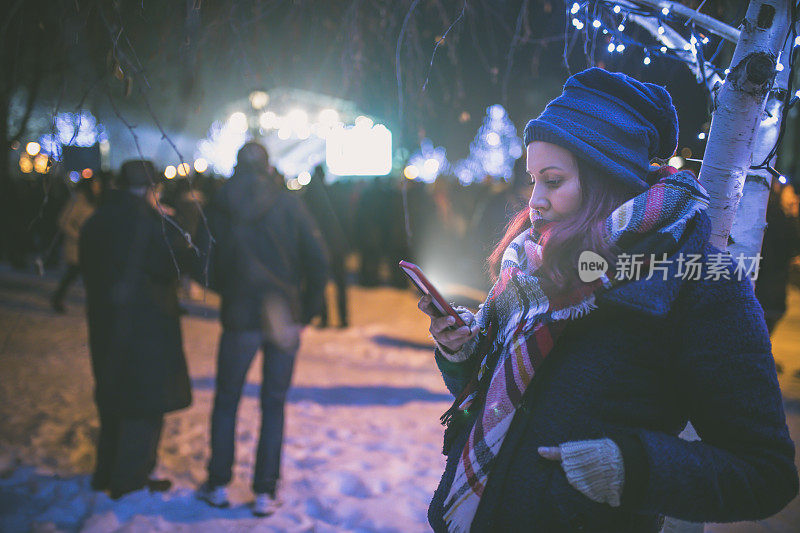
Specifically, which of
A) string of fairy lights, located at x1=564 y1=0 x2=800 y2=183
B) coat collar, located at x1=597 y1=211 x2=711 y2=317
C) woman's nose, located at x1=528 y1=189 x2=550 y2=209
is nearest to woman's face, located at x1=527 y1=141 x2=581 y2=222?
woman's nose, located at x1=528 y1=189 x2=550 y2=209

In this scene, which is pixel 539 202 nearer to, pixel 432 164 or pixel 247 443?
pixel 247 443

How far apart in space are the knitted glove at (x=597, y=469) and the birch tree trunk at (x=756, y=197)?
1160mm

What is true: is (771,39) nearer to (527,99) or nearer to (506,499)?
(506,499)

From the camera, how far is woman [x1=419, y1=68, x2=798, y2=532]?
111 cm

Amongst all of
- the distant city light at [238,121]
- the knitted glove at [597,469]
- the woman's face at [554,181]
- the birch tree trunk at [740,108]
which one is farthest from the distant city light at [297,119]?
the knitted glove at [597,469]

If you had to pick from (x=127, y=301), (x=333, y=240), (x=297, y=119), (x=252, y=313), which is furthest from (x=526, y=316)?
(x=297, y=119)

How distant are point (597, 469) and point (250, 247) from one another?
263 centimetres

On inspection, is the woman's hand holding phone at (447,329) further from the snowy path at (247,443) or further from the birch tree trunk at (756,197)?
the snowy path at (247,443)

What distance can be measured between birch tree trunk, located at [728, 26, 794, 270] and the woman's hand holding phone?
111 cm

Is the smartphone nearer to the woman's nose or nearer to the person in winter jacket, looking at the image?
the woman's nose

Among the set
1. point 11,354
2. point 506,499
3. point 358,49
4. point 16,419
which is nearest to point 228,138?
point 11,354

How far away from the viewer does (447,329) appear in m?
1.51

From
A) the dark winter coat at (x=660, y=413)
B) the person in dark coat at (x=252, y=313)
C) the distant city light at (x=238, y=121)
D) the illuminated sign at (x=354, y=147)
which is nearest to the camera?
the dark winter coat at (x=660, y=413)

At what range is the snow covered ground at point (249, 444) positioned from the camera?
3.10m
